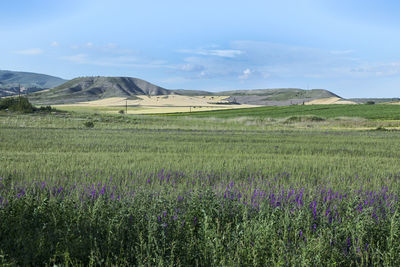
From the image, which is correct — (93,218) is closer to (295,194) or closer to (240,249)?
(240,249)

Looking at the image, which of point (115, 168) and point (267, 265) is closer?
point (267, 265)

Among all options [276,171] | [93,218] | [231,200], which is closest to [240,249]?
[231,200]

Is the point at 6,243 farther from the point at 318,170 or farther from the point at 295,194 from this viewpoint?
the point at 318,170

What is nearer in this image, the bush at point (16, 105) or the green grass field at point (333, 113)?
the bush at point (16, 105)

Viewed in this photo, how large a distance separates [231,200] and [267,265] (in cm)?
210

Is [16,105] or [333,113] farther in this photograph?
[333,113]

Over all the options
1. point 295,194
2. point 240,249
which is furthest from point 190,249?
point 295,194

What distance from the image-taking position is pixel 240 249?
15.5 ft

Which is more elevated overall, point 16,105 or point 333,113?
point 16,105

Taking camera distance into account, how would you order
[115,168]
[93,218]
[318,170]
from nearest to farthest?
[93,218] < [115,168] < [318,170]

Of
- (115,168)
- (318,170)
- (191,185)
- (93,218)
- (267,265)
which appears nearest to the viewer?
(267,265)

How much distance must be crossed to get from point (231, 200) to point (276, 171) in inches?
190

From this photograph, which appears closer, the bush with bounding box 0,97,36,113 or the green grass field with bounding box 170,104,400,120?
the bush with bounding box 0,97,36,113

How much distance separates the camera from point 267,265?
15.0 feet
